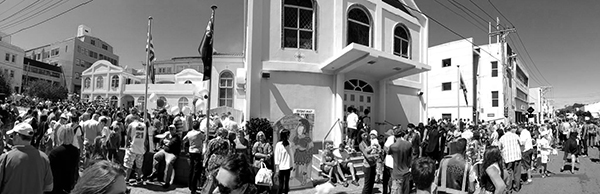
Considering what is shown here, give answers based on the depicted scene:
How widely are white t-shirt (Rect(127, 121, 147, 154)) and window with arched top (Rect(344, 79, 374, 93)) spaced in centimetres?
854

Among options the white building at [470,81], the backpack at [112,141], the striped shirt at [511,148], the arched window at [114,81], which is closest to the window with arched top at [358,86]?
the striped shirt at [511,148]

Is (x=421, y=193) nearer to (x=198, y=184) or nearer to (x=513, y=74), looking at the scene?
(x=198, y=184)

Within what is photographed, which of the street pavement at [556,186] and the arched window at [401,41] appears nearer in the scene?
the street pavement at [556,186]

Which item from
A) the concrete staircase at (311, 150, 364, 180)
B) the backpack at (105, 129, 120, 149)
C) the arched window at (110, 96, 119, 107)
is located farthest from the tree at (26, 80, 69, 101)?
the concrete staircase at (311, 150, 364, 180)

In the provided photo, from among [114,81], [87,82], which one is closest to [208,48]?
[114,81]

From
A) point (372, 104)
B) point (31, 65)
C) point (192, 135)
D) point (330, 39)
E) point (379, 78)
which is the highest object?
point (31, 65)

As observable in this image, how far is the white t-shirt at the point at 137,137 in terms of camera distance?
7.68m

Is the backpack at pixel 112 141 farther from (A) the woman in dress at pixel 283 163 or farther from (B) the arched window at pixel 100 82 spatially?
(B) the arched window at pixel 100 82

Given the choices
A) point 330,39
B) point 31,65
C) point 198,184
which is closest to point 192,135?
point 198,184

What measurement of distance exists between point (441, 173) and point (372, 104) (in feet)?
32.9

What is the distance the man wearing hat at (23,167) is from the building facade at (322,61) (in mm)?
7509

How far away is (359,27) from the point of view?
13.4 metres

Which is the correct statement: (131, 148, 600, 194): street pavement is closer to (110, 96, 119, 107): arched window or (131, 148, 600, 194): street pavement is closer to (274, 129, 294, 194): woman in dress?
(274, 129, 294, 194): woman in dress

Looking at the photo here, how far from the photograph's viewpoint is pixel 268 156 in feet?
22.3
